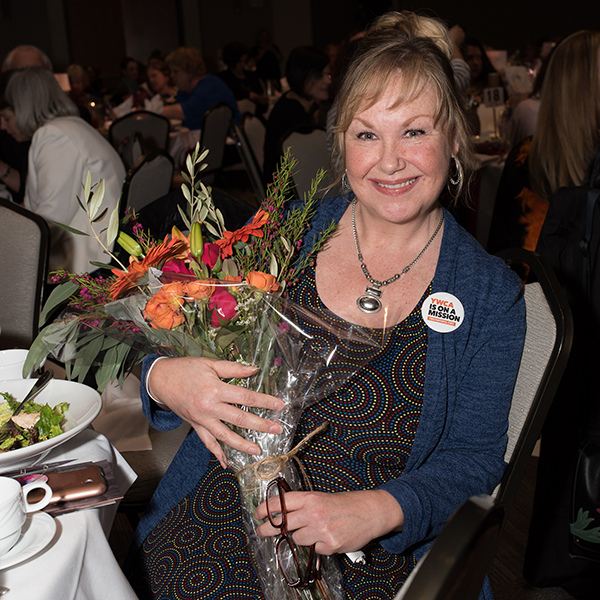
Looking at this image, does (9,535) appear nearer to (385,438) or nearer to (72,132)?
(385,438)

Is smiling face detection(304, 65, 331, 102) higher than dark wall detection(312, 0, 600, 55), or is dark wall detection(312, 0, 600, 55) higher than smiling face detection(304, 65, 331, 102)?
dark wall detection(312, 0, 600, 55)

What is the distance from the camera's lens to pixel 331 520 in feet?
3.26

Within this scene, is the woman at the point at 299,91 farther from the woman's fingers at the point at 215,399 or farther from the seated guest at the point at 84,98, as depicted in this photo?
the woman's fingers at the point at 215,399

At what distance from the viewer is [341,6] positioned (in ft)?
49.6

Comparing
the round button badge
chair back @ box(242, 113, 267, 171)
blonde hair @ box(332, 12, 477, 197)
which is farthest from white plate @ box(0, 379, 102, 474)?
chair back @ box(242, 113, 267, 171)

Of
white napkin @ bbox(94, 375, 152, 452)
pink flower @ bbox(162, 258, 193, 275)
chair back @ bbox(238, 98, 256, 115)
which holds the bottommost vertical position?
white napkin @ bbox(94, 375, 152, 452)

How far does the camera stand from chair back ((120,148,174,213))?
9.49 feet

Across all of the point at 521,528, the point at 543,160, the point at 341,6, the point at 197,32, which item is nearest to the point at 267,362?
the point at 521,528

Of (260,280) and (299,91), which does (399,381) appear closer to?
(260,280)

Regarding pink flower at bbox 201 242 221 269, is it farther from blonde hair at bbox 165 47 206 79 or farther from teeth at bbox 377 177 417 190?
blonde hair at bbox 165 47 206 79

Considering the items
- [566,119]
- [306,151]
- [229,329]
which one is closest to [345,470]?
[229,329]

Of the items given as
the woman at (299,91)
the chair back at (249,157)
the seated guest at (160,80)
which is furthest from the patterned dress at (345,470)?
the seated guest at (160,80)

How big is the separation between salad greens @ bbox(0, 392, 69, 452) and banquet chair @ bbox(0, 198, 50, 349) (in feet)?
2.90

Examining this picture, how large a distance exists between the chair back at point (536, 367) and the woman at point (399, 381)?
0.03 meters
